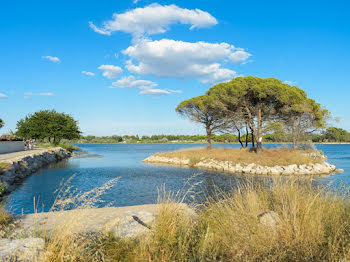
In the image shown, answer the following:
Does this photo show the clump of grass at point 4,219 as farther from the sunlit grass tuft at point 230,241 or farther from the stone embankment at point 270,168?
the stone embankment at point 270,168

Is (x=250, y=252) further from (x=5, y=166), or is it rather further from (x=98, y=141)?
(x=98, y=141)

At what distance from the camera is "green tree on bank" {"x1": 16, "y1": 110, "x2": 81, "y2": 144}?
5281 centimetres

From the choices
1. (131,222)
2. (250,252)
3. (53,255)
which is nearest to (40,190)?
(131,222)

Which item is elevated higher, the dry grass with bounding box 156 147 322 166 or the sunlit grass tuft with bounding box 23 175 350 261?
the sunlit grass tuft with bounding box 23 175 350 261

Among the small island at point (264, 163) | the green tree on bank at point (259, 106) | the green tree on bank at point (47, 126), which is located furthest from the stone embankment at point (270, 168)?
the green tree on bank at point (47, 126)

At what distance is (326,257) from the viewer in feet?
12.5

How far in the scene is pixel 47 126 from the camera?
52656 mm

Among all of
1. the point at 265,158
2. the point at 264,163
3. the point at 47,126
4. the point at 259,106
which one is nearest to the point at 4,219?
the point at 264,163

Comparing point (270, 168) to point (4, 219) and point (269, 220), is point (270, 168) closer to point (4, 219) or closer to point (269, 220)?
point (269, 220)

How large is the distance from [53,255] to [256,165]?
2213 centimetres

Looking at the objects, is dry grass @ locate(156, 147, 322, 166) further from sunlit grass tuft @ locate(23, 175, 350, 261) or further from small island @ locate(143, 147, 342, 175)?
sunlit grass tuft @ locate(23, 175, 350, 261)

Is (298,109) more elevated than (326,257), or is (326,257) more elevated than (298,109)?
(298,109)

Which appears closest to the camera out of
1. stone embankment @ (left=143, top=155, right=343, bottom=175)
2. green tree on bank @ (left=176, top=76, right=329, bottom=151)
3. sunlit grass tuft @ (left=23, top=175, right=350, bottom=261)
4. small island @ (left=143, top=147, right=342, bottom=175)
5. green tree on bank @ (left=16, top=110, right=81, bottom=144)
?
sunlit grass tuft @ (left=23, top=175, right=350, bottom=261)

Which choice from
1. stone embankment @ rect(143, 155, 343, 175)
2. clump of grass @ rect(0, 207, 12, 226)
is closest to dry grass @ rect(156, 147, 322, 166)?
stone embankment @ rect(143, 155, 343, 175)
